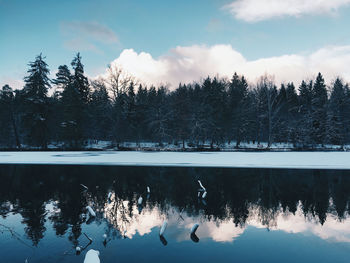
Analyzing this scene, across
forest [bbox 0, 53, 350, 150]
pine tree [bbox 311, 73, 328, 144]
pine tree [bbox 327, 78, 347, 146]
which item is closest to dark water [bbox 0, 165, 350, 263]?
forest [bbox 0, 53, 350, 150]

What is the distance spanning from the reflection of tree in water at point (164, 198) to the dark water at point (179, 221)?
0.05 m

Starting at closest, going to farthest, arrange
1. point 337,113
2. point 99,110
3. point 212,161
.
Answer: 1. point 212,161
2. point 337,113
3. point 99,110

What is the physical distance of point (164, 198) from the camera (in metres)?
11.0

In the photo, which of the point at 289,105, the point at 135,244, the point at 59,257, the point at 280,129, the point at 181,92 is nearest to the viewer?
the point at 59,257

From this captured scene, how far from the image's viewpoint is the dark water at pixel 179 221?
19.4 ft

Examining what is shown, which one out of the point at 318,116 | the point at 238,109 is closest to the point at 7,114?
the point at 238,109

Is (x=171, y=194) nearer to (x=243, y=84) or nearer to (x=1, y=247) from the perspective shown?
(x=1, y=247)

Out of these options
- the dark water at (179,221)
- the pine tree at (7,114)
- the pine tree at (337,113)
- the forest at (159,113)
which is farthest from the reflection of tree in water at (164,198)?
the pine tree at (7,114)

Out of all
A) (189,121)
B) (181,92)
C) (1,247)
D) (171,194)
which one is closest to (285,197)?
(171,194)

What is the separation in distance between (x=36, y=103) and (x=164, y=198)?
46115mm

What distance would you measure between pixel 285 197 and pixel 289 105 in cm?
5486

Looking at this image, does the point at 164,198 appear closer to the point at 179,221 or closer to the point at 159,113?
the point at 179,221

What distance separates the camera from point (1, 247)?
247 inches

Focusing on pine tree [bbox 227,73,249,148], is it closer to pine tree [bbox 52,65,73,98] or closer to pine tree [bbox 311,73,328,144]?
pine tree [bbox 311,73,328,144]
